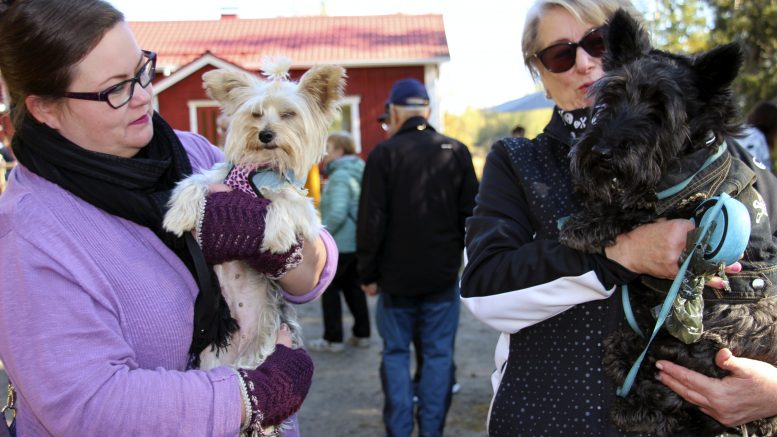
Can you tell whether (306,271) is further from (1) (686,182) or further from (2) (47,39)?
(1) (686,182)

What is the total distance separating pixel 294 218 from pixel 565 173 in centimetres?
102

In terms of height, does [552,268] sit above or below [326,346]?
above

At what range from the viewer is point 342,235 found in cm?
800

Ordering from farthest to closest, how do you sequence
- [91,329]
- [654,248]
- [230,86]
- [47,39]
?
[230,86] → [654,248] → [47,39] → [91,329]

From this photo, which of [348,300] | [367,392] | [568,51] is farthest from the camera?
Answer: [348,300]

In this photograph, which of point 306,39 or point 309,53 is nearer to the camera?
point 309,53

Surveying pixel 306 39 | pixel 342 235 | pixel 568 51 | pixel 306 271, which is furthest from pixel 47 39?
pixel 306 39

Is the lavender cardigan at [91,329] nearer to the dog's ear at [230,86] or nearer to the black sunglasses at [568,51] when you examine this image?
the dog's ear at [230,86]

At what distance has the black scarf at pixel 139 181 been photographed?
1.82m

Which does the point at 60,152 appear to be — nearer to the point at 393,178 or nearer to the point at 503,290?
the point at 503,290

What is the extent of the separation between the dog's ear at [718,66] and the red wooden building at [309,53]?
47.6ft

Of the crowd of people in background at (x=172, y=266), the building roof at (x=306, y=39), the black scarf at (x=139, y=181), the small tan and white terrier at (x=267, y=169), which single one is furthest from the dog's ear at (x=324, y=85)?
the building roof at (x=306, y=39)

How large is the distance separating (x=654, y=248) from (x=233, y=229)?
1359 millimetres

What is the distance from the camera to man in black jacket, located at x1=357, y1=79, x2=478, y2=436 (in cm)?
562
